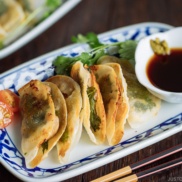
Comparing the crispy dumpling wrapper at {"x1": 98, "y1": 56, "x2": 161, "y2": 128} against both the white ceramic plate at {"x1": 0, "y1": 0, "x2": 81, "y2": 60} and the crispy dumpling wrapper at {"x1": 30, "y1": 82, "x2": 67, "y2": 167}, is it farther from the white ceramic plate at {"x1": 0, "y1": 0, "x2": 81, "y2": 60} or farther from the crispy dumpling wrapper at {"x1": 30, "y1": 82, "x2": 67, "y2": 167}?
the white ceramic plate at {"x1": 0, "y1": 0, "x2": 81, "y2": 60}

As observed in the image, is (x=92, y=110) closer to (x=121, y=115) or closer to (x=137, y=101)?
(x=121, y=115)

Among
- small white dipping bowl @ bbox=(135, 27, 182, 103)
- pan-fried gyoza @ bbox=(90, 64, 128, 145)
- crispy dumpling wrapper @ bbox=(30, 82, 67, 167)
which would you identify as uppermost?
crispy dumpling wrapper @ bbox=(30, 82, 67, 167)

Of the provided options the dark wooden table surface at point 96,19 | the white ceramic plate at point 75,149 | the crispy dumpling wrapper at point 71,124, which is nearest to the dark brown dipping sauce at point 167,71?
the white ceramic plate at point 75,149

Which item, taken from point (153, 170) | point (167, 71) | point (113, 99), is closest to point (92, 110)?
point (113, 99)

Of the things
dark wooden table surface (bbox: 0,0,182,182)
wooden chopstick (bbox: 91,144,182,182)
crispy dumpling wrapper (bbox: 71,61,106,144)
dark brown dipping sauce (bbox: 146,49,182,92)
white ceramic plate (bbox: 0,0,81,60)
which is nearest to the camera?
wooden chopstick (bbox: 91,144,182,182)

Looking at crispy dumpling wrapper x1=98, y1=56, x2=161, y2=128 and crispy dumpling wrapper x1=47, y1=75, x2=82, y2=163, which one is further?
crispy dumpling wrapper x1=98, y1=56, x2=161, y2=128

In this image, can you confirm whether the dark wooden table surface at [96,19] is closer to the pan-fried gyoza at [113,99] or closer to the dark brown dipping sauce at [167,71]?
the dark brown dipping sauce at [167,71]

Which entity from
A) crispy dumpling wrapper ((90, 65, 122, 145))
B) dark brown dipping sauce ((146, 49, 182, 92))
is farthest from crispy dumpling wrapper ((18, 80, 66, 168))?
dark brown dipping sauce ((146, 49, 182, 92))

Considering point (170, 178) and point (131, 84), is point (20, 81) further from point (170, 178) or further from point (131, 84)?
point (170, 178)
